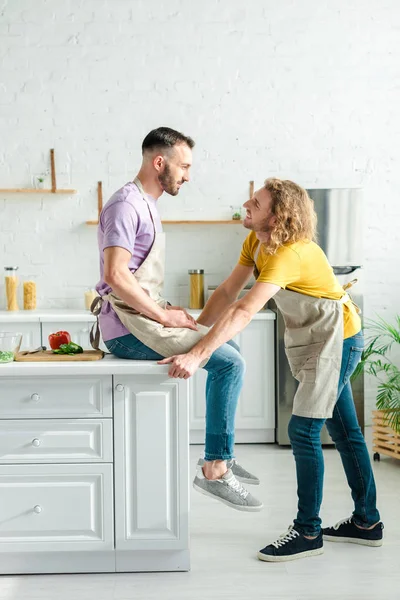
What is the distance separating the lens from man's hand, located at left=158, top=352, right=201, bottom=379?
2836 mm

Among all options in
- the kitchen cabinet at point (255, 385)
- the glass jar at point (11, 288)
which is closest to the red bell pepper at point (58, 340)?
the kitchen cabinet at point (255, 385)

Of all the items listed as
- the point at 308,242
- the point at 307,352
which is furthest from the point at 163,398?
the point at 308,242

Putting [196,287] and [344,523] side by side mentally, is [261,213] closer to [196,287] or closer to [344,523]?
[344,523]

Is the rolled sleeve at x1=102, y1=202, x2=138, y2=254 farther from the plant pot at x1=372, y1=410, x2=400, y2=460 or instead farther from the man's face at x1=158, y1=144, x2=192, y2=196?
the plant pot at x1=372, y1=410, x2=400, y2=460

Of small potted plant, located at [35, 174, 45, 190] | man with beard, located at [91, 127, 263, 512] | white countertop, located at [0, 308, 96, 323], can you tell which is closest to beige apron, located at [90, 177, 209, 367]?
man with beard, located at [91, 127, 263, 512]

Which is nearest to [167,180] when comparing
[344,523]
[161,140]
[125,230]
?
[161,140]

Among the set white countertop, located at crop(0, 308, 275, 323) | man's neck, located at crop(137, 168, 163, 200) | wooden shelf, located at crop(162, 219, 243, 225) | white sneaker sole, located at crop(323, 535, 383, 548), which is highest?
man's neck, located at crop(137, 168, 163, 200)

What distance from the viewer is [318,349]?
3.00 meters

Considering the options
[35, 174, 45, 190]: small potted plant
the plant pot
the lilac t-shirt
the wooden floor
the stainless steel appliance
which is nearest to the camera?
the wooden floor

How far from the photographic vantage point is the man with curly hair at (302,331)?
115 inches

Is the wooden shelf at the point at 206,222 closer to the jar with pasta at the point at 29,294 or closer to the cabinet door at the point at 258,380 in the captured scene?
the cabinet door at the point at 258,380

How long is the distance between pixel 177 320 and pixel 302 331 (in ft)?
1.53

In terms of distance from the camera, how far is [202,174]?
553 centimetres

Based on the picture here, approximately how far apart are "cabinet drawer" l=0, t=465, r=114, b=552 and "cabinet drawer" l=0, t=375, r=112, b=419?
0.19 m
